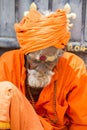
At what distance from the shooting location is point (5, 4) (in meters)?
2.69

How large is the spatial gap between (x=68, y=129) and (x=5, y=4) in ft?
3.28

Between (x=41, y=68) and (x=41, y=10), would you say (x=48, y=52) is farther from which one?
(x=41, y=10)

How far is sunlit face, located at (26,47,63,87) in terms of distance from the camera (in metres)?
2.18

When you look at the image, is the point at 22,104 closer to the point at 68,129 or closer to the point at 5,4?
the point at 68,129

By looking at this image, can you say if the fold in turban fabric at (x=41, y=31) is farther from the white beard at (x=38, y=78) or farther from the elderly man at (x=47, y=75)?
the white beard at (x=38, y=78)

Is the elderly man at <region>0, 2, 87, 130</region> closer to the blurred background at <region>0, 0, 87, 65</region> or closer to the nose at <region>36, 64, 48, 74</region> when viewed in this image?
the nose at <region>36, 64, 48, 74</region>

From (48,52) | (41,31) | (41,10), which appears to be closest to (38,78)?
(48,52)

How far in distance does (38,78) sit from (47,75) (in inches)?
2.3

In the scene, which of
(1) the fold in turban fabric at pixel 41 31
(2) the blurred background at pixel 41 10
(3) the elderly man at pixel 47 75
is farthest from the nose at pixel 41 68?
(2) the blurred background at pixel 41 10

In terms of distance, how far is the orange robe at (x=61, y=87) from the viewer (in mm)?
2342

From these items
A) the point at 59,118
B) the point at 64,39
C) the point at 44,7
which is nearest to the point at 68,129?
the point at 59,118

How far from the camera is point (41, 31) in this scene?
2.15 meters

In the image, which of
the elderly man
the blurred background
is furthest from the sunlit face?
the blurred background

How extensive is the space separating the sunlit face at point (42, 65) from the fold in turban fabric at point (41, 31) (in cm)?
4
